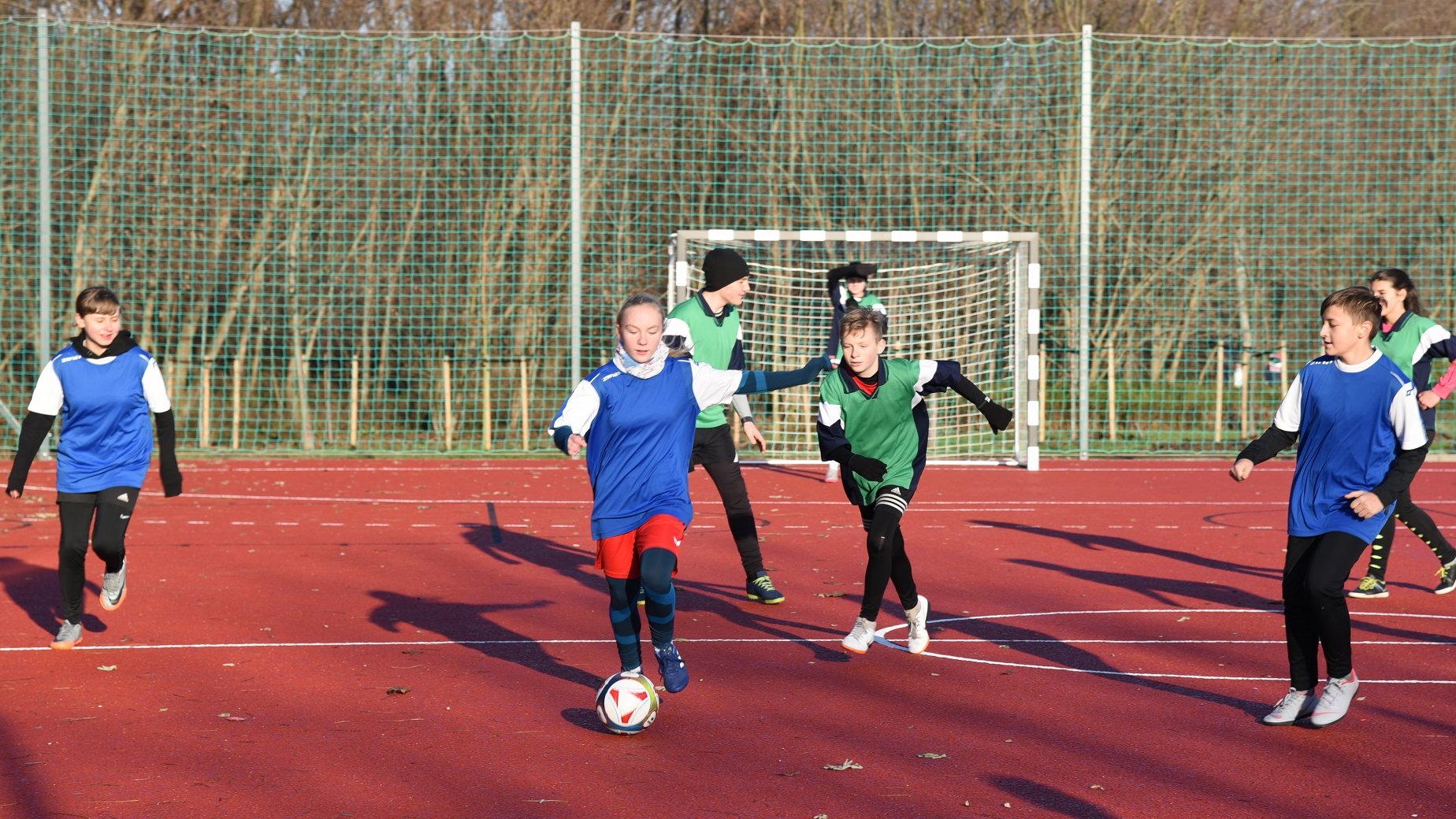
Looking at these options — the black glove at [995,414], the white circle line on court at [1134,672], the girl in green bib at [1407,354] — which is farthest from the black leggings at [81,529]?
the girl in green bib at [1407,354]

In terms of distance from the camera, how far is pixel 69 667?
6484mm

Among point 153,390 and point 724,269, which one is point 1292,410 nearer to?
point 724,269

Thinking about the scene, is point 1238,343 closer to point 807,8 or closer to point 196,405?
point 807,8

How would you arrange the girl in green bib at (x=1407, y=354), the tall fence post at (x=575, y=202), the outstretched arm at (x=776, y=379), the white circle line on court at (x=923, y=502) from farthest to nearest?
the tall fence post at (x=575, y=202)
the white circle line on court at (x=923, y=502)
the girl in green bib at (x=1407, y=354)
the outstretched arm at (x=776, y=379)

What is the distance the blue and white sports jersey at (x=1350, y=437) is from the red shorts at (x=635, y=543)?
219cm

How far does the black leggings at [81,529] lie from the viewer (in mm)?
6949

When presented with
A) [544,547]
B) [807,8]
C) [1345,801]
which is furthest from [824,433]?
[807,8]

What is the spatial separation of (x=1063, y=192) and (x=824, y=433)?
46.2ft

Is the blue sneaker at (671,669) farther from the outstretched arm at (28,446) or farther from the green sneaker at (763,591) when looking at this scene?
the outstretched arm at (28,446)

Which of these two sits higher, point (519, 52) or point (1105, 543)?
point (519, 52)

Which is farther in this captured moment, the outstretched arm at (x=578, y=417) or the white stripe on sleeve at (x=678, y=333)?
the white stripe on sleeve at (x=678, y=333)

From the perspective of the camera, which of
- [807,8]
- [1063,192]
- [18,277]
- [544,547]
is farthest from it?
[807,8]

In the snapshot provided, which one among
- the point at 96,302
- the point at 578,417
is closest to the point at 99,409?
the point at 96,302

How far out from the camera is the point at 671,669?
557cm
